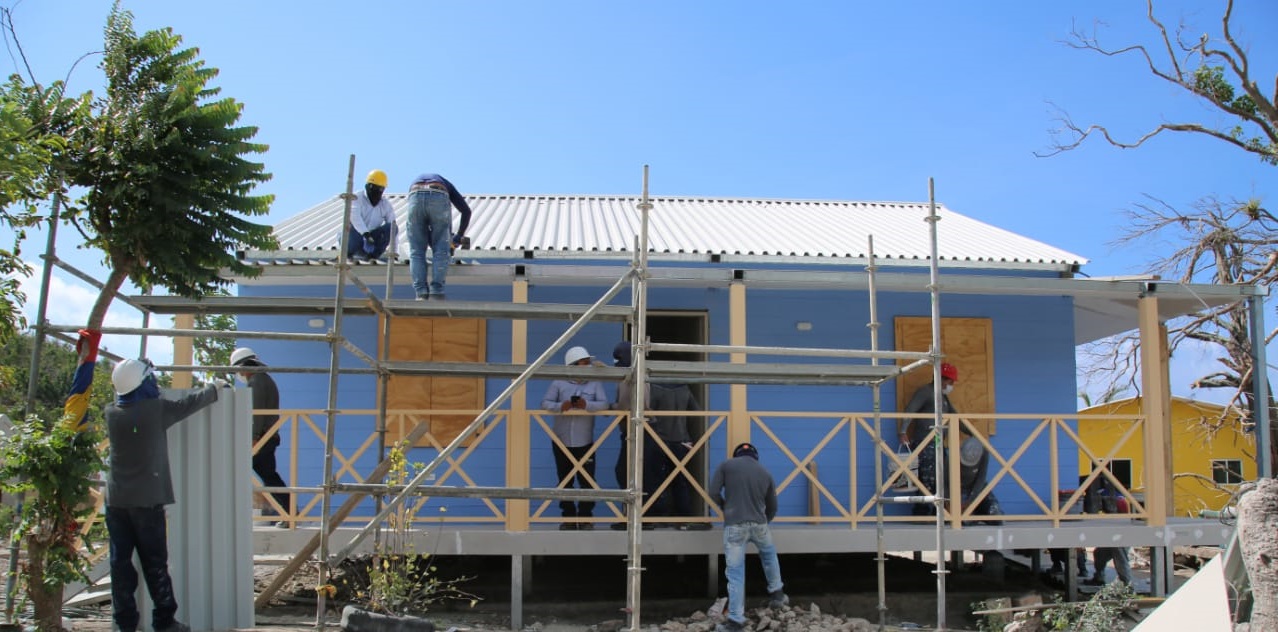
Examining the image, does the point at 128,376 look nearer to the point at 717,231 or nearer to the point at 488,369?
the point at 488,369

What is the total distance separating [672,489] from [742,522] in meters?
1.29

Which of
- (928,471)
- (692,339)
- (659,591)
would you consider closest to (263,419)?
(659,591)

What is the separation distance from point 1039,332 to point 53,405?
77.6 ft

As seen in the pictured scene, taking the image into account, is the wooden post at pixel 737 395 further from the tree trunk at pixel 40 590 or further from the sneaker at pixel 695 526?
the tree trunk at pixel 40 590

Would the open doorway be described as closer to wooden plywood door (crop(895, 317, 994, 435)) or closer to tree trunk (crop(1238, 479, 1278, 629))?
wooden plywood door (crop(895, 317, 994, 435))

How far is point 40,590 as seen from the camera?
626 cm

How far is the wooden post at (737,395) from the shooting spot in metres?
8.95

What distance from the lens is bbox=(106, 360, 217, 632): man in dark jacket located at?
6230mm

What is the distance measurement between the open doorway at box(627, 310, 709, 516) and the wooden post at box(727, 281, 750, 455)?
0.88 meters

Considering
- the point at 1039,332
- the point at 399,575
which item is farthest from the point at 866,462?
the point at 399,575

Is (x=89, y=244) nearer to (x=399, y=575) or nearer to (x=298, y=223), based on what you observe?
(x=399, y=575)

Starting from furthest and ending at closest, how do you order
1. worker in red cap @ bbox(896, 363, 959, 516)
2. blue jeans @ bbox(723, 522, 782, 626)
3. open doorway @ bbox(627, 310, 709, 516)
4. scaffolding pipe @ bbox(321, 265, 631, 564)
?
open doorway @ bbox(627, 310, 709, 516)
worker in red cap @ bbox(896, 363, 959, 516)
blue jeans @ bbox(723, 522, 782, 626)
scaffolding pipe @ bbox(321, 265, 631, 564)

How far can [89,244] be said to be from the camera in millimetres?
6887

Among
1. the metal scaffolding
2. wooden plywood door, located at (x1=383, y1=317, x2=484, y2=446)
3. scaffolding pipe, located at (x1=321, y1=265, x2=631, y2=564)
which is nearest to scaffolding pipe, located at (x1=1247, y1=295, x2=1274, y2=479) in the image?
the metal scaffolding
